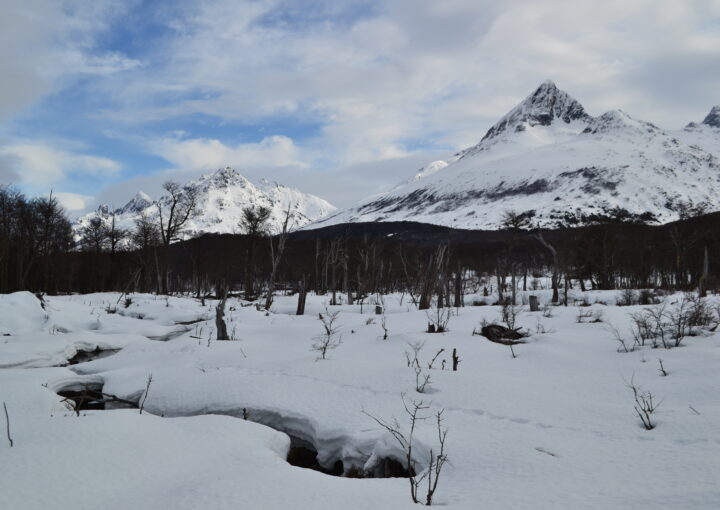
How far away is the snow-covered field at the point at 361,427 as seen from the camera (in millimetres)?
3615

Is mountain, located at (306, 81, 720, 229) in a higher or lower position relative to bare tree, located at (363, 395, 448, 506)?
higher

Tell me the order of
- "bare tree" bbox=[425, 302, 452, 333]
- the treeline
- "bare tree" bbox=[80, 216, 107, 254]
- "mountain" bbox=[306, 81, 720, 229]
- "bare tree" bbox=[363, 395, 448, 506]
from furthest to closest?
"mountain" bbox=[306, 81, 720, 229] → "bare tree" bbox=[80, 216, 107, 254] → the treeline → "bare tree" bbox=[425, 302, 452, 333] → "bare tree" bbox=[363, 395, 448, 506]

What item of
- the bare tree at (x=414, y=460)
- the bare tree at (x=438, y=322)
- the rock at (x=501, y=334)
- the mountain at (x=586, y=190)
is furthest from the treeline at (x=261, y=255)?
the mountain at (x=586, y=190)

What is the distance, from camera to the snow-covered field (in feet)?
11.9

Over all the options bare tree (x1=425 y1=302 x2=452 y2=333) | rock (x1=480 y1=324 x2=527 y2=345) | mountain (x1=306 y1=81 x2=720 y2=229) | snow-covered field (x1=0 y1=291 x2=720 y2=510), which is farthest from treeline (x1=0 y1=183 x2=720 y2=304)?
mountain (x1=306 y1=81 x2=720 y2=229)

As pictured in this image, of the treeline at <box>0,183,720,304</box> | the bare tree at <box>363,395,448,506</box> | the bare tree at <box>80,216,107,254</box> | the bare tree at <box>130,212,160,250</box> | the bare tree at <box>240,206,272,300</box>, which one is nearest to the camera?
the bare tree at <box>363,395,448,506</box>

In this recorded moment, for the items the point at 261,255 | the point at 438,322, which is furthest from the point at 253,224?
the point at 438,322

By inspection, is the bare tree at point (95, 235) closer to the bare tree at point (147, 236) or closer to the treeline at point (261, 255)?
the treeline at point (261, 255)

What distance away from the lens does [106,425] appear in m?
5.27

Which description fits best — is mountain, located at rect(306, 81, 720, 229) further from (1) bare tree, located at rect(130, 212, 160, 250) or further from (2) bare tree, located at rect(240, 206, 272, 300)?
Answer: (1) bare tree, located at rect(130, 212, 160, 250)

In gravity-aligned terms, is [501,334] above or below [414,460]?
above

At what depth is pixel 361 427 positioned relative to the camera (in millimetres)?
5621

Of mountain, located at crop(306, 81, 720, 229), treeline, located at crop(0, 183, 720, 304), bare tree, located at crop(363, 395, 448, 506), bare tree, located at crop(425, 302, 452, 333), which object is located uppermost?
mountain, located at crop(306, 81, 720, 229)

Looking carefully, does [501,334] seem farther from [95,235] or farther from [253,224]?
[95,235]
